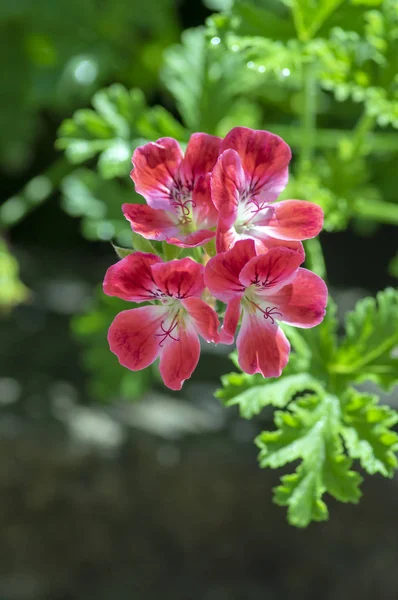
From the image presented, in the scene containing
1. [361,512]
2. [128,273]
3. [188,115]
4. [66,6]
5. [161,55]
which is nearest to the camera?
[128,273]

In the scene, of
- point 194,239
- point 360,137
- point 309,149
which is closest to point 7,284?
point 309,149

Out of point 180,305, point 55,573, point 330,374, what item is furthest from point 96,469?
point 180,305

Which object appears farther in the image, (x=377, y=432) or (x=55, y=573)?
(x=55, y=573)

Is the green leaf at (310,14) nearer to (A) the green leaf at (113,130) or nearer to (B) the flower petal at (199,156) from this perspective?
(A) the green leaf at (113,130)

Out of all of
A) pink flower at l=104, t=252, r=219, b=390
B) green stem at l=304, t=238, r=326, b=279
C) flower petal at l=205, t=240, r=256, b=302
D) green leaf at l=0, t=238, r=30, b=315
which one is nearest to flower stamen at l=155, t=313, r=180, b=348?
pink flower at l=104, t=252, r=219, b=390

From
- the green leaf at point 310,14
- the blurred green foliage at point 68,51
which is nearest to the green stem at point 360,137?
the green leaf at point 310,14

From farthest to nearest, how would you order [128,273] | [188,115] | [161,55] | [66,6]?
[161,55] < [66,6] < [188,115] < [128,273]

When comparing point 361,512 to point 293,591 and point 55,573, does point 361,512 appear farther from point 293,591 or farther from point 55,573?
point 55,573
